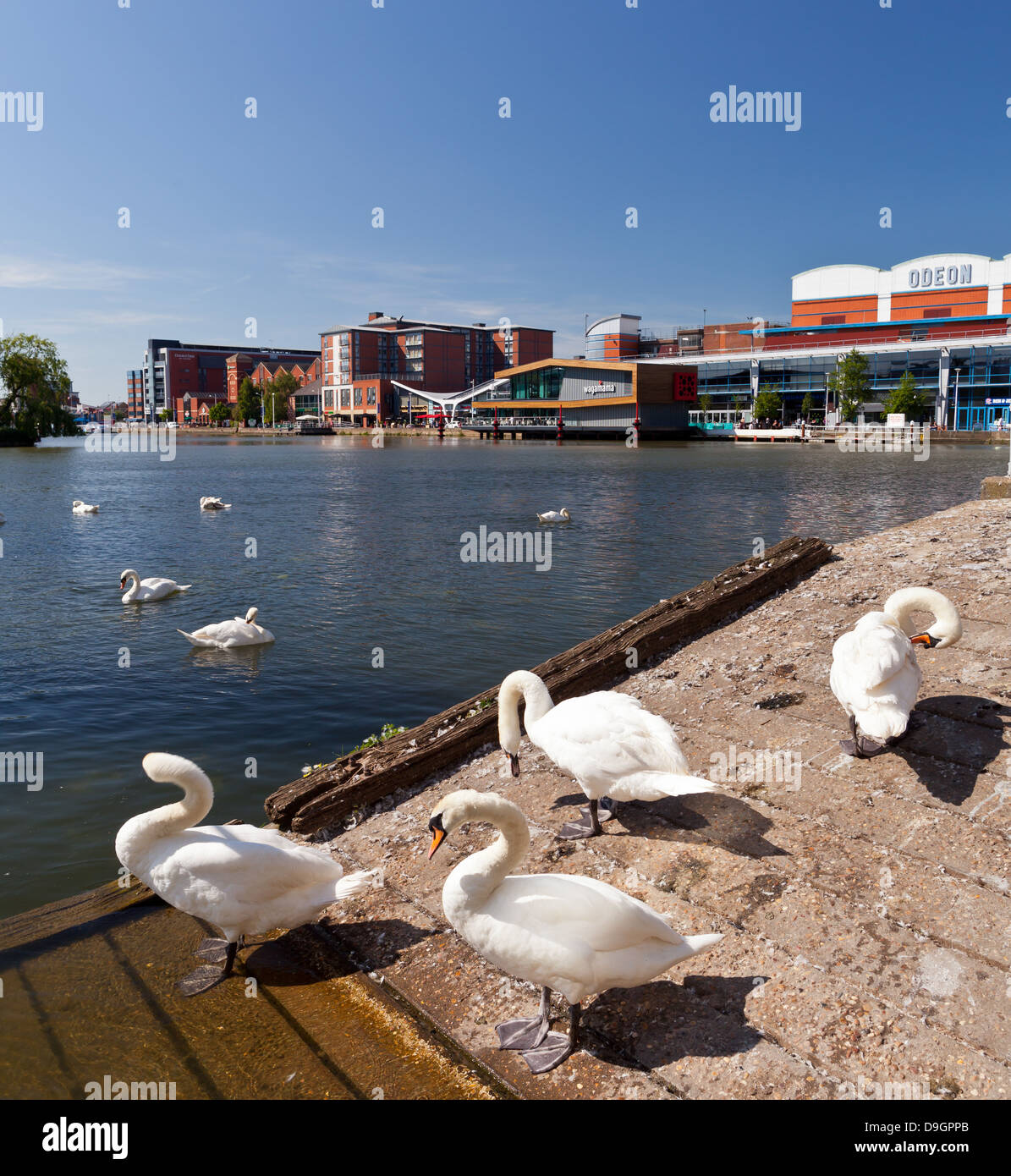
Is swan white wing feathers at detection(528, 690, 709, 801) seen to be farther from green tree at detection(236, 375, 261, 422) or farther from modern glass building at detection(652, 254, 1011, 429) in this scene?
green tree at detection(236, 375, 261, 422)

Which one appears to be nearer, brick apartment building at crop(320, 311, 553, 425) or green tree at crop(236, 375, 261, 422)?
brick apartment building at crop(320, 311, 553, 425)

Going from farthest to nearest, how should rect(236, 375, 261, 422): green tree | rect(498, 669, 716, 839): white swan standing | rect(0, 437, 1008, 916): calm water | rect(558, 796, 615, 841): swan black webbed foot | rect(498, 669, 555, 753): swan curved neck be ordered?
rect(236, 375, 261, 422): green tree → rect(0, 437, 1008, 916): calm water → rect(498, 669, 555, 753): swan curved neck → rect(558, 796, 615, 841): swan black webbed foot → rect(498, 669, 716, 839): white swan standing

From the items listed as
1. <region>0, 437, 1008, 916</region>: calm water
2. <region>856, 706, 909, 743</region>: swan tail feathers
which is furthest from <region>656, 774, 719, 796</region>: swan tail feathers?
<region>0, 437, 1008, 916</region>: calm water

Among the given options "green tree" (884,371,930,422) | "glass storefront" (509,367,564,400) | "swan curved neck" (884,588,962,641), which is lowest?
"swan curved neck" (884,588,962,641)

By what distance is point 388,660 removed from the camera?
1339cm

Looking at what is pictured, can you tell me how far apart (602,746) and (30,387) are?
10346 cm

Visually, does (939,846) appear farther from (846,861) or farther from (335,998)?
(335,998)

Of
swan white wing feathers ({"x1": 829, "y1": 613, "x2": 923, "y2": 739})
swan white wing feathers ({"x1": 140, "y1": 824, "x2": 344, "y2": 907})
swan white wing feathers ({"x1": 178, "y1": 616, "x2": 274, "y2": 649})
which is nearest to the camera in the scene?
swan white wing feathers ({"x1": 140, "y1": 824, "x2": 344, "y2": 907})

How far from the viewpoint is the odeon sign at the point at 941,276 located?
333 ft

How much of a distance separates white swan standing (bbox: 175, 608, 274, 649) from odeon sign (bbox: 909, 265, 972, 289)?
11364 cm

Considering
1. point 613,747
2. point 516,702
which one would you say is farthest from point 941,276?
point 613,747

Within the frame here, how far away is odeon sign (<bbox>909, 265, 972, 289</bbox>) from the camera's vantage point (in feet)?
333
